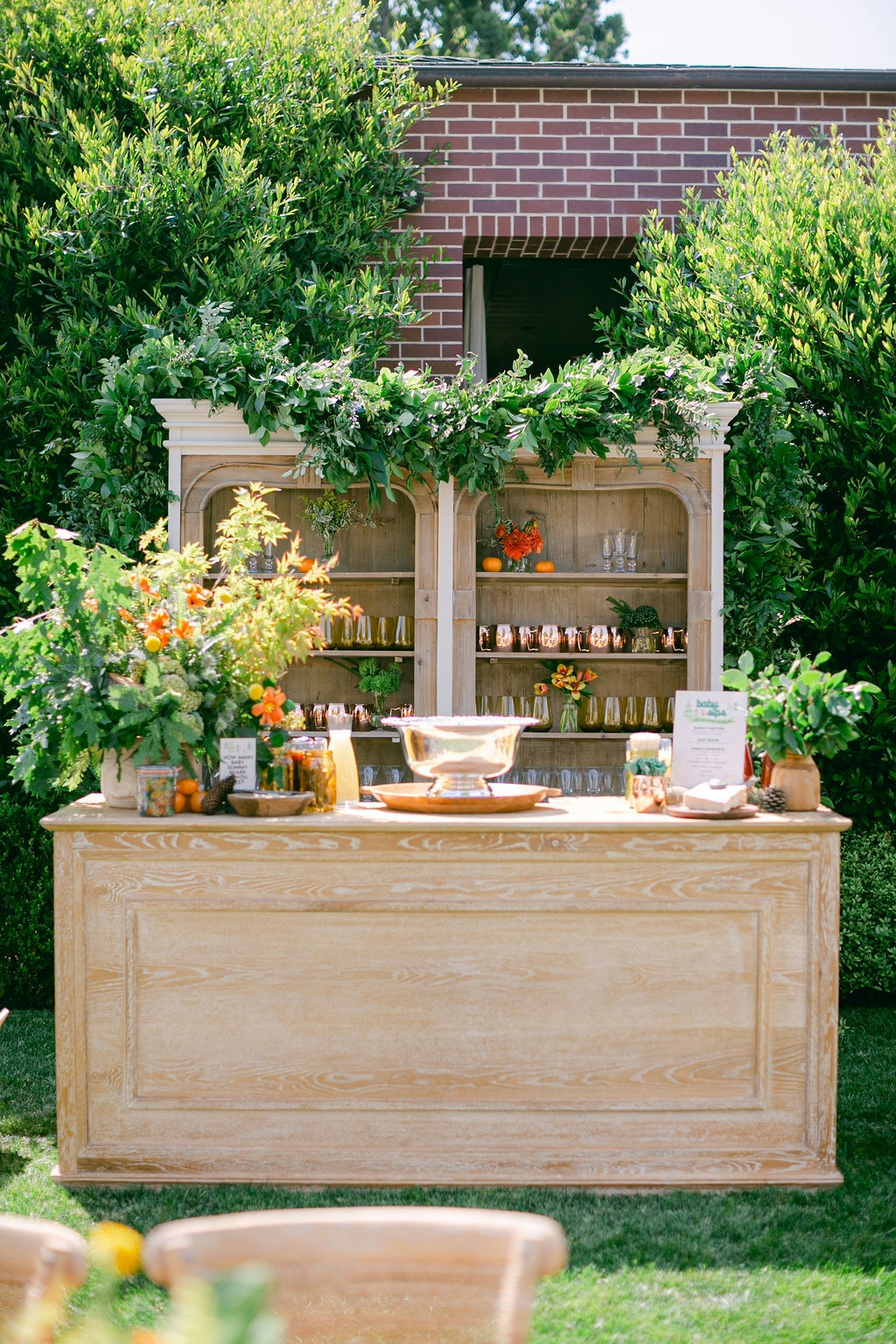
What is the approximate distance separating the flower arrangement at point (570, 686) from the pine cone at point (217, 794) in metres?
2.37

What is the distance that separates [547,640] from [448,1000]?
7.99 ft

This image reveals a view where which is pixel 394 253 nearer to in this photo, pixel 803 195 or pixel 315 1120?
pixel 803 195

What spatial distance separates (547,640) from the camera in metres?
5.21

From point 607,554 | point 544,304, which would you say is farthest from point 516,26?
point 607,554

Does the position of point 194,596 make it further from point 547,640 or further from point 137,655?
point 547,640

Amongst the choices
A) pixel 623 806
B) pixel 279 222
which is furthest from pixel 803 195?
pixel 623 806

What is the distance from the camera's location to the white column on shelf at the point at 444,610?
4918mm

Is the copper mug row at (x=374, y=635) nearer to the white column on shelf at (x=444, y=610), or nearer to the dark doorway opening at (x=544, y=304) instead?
the white column on shelf at (x=444, y=610)

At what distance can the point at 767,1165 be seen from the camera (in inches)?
119

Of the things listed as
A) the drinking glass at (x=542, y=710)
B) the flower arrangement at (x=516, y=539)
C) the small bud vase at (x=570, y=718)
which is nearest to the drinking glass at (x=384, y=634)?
the flower arrangement at (x=516, y=539)

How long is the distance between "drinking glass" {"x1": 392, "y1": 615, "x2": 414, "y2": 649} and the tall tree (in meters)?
9.74

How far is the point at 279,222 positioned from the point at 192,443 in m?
1.23

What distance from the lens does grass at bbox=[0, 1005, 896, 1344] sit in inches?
97.5

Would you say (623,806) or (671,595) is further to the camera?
(671,595)
